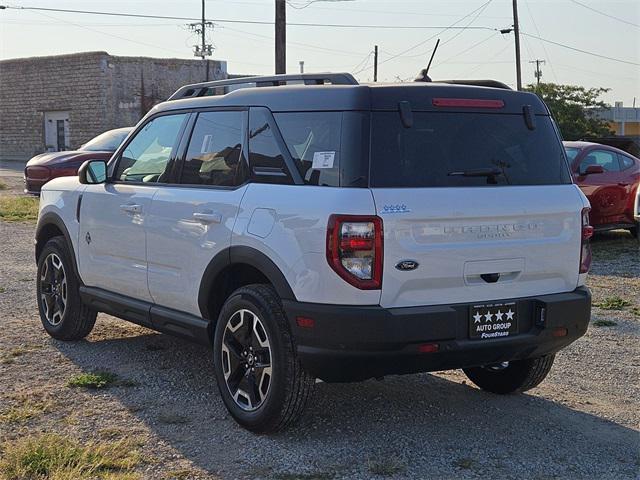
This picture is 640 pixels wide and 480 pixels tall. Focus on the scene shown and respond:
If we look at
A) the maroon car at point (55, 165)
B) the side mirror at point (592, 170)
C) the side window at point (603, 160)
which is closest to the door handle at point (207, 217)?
the side mirror at point (592, 170)

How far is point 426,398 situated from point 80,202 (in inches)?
119

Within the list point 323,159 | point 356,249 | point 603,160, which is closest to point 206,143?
point 323,159

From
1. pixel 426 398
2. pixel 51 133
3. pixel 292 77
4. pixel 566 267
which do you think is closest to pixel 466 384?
pixel 426 398

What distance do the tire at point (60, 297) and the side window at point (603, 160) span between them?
27.9 ft

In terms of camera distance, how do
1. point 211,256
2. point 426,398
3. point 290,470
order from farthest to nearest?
point 426,398, point 211,256, point 290,470

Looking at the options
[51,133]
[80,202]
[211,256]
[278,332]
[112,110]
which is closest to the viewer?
[278,332]

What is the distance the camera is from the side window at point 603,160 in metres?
13.4

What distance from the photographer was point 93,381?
593cm

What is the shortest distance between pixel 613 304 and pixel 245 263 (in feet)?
17.1

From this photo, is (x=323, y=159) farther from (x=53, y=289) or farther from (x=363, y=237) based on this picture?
(x=53, y=289)

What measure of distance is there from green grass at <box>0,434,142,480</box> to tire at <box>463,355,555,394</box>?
2421mm

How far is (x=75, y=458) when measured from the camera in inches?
177

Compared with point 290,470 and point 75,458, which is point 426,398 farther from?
point 75,458

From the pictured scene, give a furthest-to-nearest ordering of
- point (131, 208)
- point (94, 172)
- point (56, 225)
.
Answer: point (56, 225) → point (94, 172) → point (131, 208)
